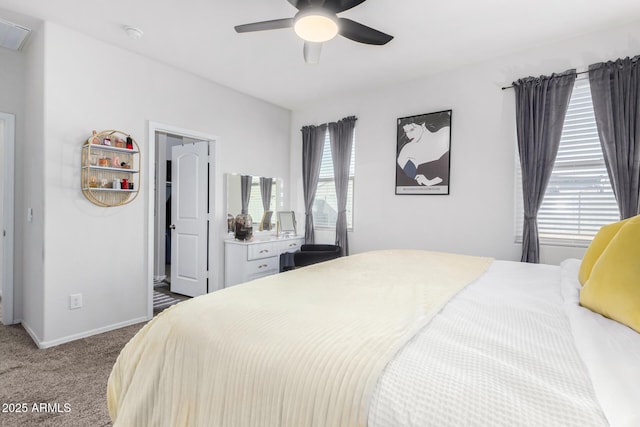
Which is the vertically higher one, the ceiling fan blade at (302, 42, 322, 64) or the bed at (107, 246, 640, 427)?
the ceiling fan blade at (302, 42, 322, 64)

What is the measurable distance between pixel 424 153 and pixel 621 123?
1.58m

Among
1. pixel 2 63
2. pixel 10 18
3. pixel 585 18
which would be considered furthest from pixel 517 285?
pixel 2 63

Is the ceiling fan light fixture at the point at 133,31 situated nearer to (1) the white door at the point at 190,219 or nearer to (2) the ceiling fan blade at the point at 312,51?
(1) the white door at the point at 190,219

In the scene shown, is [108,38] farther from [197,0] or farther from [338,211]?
[338,211]

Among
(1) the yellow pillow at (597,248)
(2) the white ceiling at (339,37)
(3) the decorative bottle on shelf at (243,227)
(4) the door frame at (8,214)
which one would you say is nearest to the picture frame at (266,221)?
(3) the decorative bottle on shelf at (243,227)

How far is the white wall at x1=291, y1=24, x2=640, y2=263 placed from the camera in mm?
2879

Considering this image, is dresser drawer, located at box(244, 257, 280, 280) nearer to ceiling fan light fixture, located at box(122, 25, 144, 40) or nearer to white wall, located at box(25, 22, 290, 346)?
white wall, located at box(25, 22, 290, 346)

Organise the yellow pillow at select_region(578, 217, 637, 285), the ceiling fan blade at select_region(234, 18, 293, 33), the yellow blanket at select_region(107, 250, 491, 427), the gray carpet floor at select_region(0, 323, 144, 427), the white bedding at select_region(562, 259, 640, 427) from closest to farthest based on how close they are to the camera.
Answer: the white bedding at select_region(562, 259, 640, 427) → the yellow blanket at select_region(107, 250, 491, 427) → the yellow pillow at select_region(578, 217, 637, 285) → the gray carpet floor at select_region(0, 323, 144, 427) → the ceiling fan blade at select_region(234, 18, 293, 33)

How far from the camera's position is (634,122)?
246 centimetres

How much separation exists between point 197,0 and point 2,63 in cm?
208

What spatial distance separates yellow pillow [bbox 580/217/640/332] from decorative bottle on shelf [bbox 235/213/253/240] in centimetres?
330

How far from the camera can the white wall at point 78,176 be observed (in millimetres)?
2613

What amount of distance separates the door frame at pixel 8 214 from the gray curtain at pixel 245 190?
216cm

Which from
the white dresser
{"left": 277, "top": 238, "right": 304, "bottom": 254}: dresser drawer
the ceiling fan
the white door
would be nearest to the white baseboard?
the white door
